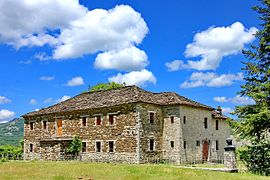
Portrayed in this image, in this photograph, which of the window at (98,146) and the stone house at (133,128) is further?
the window at (98,146)

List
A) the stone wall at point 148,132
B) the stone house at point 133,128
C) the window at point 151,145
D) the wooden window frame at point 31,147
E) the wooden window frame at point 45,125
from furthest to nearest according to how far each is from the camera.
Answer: the wooden window frame at point 31,147 < the wooden window frame at point 45,125 < the window at point 151,145 < the stone house at point 133,128 < the stone wall at point 148,132

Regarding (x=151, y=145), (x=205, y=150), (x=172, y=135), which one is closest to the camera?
(x=151, y=145)

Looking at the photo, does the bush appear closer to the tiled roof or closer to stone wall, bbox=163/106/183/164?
stone wall, bbox=163/106/183/164

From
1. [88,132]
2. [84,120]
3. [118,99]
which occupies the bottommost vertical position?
[88,132]

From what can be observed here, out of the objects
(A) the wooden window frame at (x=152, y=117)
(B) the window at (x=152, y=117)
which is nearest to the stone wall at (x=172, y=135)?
(A) the wooden window frame at (x=152, y=117)

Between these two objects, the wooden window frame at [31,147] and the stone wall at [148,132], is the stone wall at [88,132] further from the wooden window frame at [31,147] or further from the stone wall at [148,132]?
the stone wall at [148,132]

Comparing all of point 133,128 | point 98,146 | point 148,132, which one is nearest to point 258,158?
point 148,132

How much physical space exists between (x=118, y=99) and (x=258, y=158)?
55.3 feet

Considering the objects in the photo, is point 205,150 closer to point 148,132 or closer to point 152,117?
point 152,117

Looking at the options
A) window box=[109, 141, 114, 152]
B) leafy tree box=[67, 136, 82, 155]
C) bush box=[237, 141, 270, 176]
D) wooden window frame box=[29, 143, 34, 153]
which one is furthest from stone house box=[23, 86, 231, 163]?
bush box=[237, 141, 270, 176]

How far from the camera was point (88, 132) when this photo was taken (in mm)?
40406

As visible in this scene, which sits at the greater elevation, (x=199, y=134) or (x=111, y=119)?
(x=111, y=119)

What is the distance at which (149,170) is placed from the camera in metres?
25.4

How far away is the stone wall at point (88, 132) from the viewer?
37188 mm
